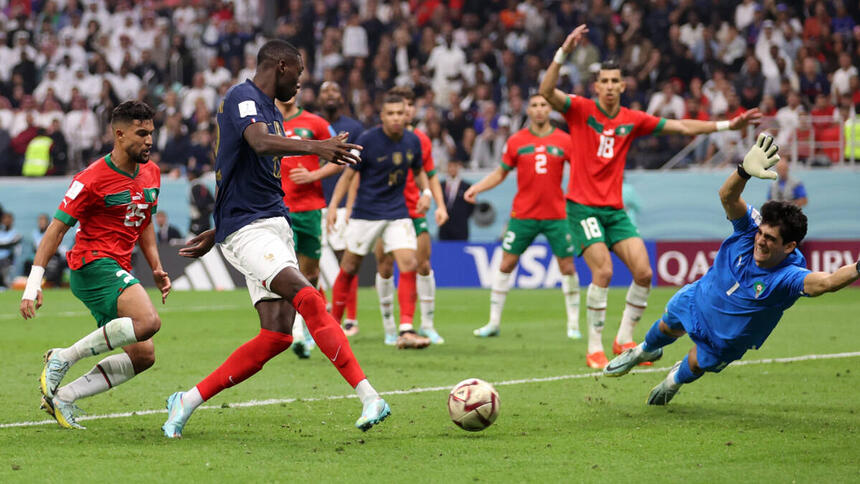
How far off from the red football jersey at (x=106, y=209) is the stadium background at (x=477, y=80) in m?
12.9

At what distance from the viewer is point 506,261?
475 inches

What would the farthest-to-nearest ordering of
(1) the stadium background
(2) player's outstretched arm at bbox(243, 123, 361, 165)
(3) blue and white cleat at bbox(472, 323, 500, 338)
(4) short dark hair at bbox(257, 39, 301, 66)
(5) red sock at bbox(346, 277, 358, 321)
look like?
(1) the stadium background → (3) blue and white cleat at bbox(472, 323, 500, 338) → (5) red sock at bbox(346, 277, 358, 321) → (4) short dark hair at bbox(257, 39, 301, 66) → (2) player's outstretched arm at bbox(243, 123, 361, 165)

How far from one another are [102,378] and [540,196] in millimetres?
6338

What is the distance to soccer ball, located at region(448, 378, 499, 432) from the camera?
6.15 meters

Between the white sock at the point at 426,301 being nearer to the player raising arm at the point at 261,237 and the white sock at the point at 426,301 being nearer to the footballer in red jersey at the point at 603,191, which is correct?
the footballer in red jersey at the point at 603,191

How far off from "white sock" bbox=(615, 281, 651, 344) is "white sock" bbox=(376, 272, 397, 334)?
2787mm

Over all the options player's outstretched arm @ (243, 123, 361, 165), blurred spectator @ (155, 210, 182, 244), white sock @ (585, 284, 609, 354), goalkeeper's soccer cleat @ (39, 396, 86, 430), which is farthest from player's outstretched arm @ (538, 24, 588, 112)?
blurred spectator @ (155, 210, 182, 244)

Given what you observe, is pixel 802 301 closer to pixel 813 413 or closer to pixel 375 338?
pixel 375 338

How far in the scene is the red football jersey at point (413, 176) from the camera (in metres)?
11.6

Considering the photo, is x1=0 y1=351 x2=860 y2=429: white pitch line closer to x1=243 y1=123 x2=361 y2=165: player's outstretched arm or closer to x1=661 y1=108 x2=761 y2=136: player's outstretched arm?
x1=661 y1=108 x2=761 y2=136: player's outstretched arm

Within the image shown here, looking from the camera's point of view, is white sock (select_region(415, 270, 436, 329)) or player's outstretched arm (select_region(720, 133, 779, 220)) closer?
player's outstretched arm (select_region(720, 133, 779, 220))

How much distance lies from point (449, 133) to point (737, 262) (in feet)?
50.9

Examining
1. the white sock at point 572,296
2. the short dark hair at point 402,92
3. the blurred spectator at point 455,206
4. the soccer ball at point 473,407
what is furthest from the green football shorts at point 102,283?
the blurred spectator at point 455,206

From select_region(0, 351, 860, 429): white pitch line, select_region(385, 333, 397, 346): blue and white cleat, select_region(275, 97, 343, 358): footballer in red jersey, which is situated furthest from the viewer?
select_region(385, 333, 397, 346): blue and white cleat
